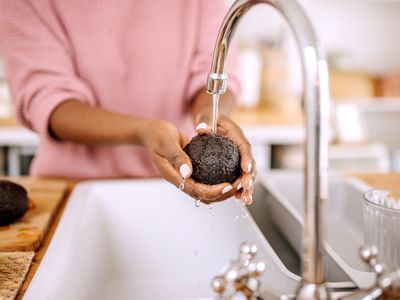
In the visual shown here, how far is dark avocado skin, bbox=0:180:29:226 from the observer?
843 mm

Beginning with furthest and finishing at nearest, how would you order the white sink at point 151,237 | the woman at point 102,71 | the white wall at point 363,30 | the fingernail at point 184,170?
the white wall at point 363,30 → the woman at point 102,71 → the white sink at point 151,237 → the fingernail at point 184,170

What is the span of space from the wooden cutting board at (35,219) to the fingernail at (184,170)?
0.28m

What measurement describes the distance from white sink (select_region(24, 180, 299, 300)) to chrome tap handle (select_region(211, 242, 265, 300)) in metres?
0.35

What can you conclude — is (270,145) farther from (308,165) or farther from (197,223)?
(308,165)

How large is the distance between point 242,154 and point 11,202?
393 millimetres

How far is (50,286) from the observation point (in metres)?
0.62

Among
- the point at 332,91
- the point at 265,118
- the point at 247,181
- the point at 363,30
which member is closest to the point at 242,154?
the point at 247,181

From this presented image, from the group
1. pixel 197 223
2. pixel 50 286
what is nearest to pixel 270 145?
pixel 197 223

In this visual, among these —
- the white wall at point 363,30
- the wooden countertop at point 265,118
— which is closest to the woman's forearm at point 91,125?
the wooden countertop at point 265,118

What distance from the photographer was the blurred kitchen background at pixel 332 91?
2.41m

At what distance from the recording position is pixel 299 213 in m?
1.10

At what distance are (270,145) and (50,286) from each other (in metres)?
1.95

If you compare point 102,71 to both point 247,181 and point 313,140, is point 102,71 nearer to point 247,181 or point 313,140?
point 247,181

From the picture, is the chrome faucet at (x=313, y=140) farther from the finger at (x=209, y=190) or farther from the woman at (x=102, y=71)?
the woman at (x=102, y=71)
